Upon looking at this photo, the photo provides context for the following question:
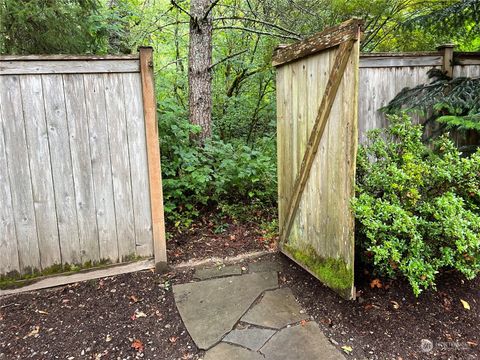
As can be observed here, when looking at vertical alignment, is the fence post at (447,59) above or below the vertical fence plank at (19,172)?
above

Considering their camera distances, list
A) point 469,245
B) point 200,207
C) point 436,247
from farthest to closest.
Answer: point 200,207, point 436,247, point 469,245

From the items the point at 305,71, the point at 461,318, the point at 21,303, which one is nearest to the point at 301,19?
the point at 305,71

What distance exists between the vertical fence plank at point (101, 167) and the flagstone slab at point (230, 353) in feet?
4.23

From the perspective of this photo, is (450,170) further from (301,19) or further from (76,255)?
(301,19)

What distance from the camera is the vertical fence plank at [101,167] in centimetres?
276

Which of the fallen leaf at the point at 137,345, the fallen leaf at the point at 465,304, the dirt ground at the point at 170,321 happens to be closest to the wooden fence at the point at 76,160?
the dirt ground at the point at 170,321

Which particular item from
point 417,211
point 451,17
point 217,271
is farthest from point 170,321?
point 451,17

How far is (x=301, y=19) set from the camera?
17.4ft

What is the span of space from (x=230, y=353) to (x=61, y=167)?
1.87 meters

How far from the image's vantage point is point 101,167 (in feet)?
9.36

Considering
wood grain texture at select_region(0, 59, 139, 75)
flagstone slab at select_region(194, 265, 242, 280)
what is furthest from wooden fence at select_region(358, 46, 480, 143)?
wood grain texture at select_region(0, 59, 139, 75)

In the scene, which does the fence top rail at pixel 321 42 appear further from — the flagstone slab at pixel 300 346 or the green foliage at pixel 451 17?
the flagstone slab at pixel 300 346

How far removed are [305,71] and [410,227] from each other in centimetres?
137

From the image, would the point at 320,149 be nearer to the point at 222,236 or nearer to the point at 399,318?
the point at 399,318
